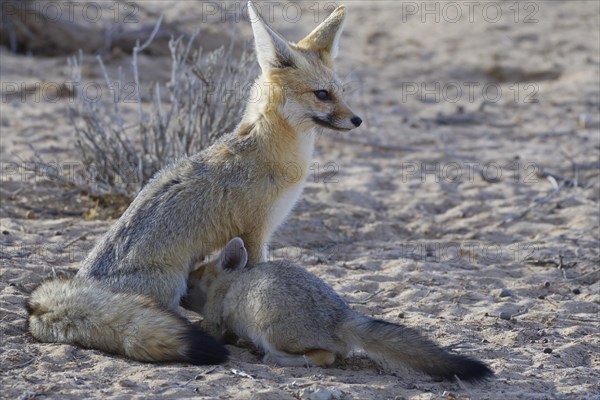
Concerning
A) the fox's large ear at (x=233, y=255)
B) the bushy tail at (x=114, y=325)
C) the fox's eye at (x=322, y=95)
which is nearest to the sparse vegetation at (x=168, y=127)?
the fox's eye at (x=322, y=95)

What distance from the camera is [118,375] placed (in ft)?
15.8

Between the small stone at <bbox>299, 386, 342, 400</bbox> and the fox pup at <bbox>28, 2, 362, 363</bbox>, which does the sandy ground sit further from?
the fox pup at <bbox>28, 2, 362, 363</bbox>

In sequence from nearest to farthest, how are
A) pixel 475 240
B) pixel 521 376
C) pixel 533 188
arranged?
1. pixel 521 376
2. pixel 475 240
3. pixel 533 188

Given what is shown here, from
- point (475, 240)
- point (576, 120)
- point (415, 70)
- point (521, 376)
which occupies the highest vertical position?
point (415, 70)

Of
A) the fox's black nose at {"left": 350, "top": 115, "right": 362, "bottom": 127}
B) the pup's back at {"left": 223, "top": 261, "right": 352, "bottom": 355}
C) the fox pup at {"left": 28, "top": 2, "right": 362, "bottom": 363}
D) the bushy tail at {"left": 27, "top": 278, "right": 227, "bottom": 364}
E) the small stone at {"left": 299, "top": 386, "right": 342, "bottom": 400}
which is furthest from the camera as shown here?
the fox's black nose at {"left": 350, "top": 115, "right": 362, "bottom": 127}

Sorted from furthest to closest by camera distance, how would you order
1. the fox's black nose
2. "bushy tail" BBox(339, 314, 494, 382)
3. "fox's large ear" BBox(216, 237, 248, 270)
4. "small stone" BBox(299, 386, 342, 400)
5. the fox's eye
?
the fox's eye → the fox's black nose → "fox's large ear" BBox(216, 237, 248, 270) → "bushy tail" BBox(339, 314, 494, 382) → "small stone" BBox(299, 386, 342, 400)

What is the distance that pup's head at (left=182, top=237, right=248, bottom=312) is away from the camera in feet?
18.9

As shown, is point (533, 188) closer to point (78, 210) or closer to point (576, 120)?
point (576, 120)

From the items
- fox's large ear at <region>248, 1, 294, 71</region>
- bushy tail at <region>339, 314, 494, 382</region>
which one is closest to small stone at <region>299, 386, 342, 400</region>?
bushy tail at <region>339, 314, 494, 382</region>

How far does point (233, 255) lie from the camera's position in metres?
5.78

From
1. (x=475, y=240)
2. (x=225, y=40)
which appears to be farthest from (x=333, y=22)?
(x=225, y=40)

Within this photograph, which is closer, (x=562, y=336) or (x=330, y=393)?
(x=330, y=393)

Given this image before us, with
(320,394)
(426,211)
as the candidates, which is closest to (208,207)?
(320,394)

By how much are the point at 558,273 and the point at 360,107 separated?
4.94 m
